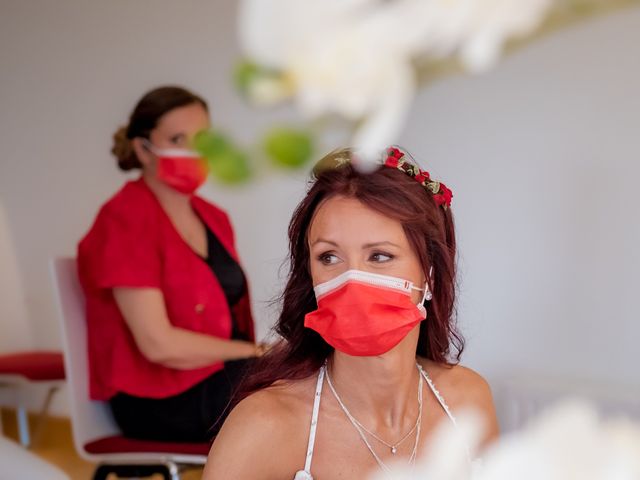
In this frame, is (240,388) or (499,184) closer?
(240,388)

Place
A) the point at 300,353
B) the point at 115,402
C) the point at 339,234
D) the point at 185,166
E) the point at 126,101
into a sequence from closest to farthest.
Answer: the point at 339,234 → the point at 300,353 → the point at 185,166 → the point at 115,402 → the point at 126,101

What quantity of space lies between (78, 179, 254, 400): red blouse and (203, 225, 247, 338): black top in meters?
0.04

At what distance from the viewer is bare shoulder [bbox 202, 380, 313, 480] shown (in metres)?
1.39

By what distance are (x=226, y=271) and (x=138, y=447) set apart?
0.55m

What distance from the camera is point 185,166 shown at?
2332 millimetres

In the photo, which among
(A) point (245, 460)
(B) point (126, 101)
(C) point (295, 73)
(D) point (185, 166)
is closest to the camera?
(C) point (295, 73)

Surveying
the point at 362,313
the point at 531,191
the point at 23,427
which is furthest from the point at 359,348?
the point at 23,427

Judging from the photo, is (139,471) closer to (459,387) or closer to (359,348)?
(459,387)

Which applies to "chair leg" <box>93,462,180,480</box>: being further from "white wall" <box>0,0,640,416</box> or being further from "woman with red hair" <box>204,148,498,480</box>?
"woman with red hair" <box>204,148,498,480</box>

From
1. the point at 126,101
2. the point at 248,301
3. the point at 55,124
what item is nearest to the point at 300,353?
the point at 248,301

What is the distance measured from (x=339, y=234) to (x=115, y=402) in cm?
146

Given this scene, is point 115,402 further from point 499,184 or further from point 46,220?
point 46,220

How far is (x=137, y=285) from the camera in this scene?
2.59m

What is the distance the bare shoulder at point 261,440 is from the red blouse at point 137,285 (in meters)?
1.11
